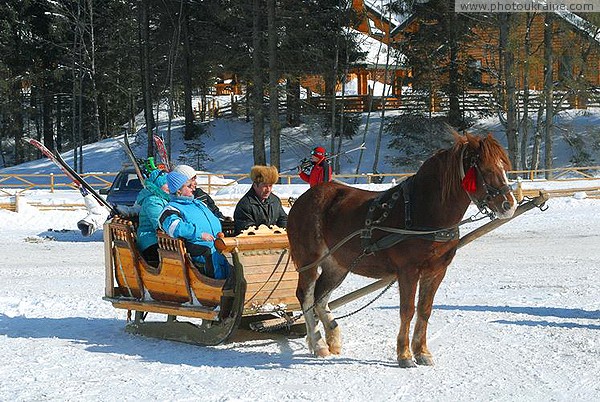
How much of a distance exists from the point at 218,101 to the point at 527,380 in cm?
4809

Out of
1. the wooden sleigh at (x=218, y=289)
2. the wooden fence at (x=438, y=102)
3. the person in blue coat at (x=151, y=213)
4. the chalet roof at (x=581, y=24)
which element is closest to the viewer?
the wooden sleigh at (x=218, y=289)

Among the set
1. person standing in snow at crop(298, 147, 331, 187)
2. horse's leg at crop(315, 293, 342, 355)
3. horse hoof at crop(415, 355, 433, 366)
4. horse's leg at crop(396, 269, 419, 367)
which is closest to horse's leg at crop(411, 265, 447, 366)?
horse hoof at crop(415, 355, 433, 366)

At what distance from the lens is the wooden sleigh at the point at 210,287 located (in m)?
8.38

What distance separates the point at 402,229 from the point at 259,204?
210 cm

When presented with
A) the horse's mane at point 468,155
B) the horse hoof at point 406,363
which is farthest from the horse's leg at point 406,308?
the horse's mane at point 468,155

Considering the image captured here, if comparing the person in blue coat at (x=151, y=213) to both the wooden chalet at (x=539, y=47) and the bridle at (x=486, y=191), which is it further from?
the wooden chalet at (x=539, y=47)

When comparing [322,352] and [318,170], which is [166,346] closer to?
[322,352]

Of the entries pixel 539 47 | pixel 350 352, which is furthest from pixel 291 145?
pixel 350 352

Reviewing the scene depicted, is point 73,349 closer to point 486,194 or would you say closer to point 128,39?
point 486,194

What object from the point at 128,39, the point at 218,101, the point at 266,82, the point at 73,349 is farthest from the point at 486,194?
the point at 218,101

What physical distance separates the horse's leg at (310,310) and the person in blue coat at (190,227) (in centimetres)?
76

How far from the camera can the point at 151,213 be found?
30.0ft

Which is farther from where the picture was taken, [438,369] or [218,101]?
[218,101]

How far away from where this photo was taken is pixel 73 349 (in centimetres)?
850
